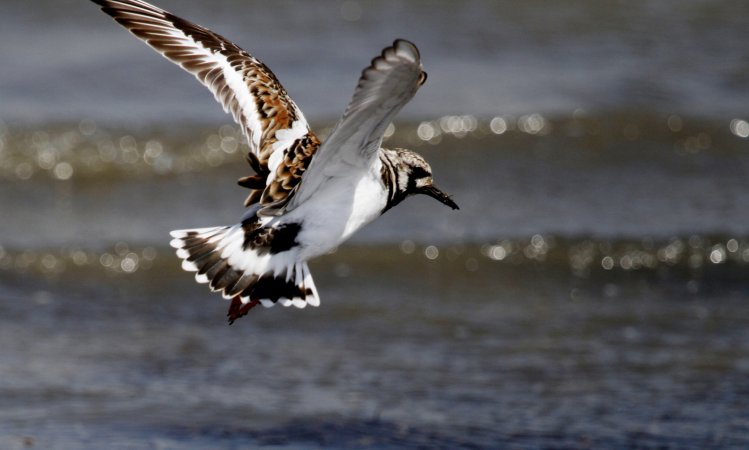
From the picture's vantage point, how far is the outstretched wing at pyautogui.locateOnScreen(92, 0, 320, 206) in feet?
13.5

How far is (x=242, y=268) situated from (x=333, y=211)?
1.19ft

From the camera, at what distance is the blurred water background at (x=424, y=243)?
470 cm

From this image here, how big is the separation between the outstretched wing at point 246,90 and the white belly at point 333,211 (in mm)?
118

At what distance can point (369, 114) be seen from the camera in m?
3.44

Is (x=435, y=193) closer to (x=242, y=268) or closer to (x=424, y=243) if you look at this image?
(x=242, y=268)

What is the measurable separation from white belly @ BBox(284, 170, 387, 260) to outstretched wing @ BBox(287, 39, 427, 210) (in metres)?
0.04

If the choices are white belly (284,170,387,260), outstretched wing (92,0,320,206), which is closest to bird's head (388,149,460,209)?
white belly (284,170,387,260)

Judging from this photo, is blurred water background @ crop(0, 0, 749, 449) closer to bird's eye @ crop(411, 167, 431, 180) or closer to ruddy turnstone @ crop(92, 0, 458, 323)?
ruddy turnstone @ crop(92, 0, 458, 323)

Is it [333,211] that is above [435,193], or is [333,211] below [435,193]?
below

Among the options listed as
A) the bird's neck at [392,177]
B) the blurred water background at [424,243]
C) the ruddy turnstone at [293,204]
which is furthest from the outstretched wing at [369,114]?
the blurred water background at [424,243]

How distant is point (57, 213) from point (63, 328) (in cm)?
188

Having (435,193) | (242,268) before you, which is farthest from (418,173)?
(242,268)

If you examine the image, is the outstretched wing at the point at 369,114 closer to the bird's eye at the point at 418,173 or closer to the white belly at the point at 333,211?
the white belly at the point at 333,211

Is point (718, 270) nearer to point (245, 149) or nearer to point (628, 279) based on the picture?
point (628, 279)
